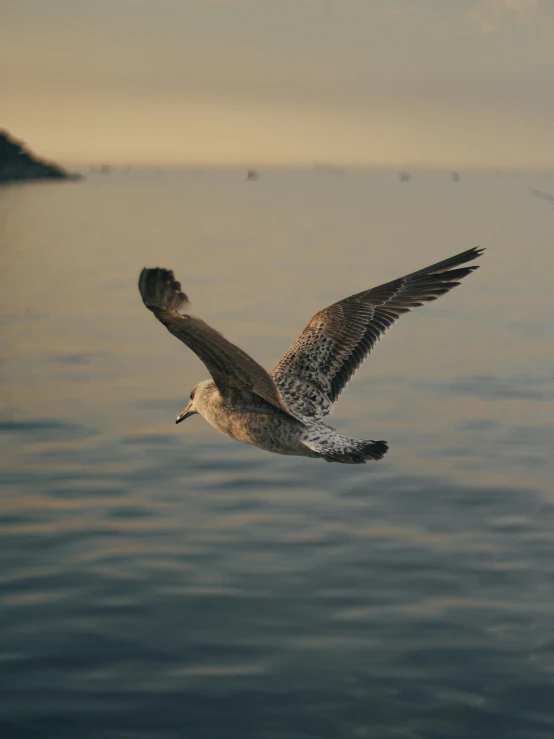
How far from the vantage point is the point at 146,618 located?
14734mm

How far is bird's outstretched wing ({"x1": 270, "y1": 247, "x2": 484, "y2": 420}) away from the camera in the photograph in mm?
13422

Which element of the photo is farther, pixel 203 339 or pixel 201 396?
pixel 201 396

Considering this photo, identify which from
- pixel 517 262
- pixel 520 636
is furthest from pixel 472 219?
pixel 520 636

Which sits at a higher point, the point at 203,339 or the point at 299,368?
the point at 299,368

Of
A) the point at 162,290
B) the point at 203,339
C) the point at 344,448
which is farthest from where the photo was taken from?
the point at 344,448

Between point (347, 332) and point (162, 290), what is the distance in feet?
15.5

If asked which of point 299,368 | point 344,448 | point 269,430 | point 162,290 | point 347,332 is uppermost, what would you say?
point 347,332

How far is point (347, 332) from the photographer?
555 inches

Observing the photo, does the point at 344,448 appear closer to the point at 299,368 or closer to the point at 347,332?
the point at 299,368

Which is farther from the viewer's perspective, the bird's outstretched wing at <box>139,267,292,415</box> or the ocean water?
the ocean water

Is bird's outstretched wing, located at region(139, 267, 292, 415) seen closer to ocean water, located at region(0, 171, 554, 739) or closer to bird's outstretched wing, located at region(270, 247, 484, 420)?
bird's outstretched wing, located at region(270, 247, 484, 420)

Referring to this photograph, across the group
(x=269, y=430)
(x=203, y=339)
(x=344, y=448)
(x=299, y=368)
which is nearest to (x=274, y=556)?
(x=299, y=368)

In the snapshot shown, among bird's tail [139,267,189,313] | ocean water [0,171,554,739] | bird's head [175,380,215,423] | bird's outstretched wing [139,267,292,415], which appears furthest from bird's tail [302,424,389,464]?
ocean water [0,171,554,739]

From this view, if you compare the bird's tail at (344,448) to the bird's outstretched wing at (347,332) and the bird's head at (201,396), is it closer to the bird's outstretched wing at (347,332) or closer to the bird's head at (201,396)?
the bird's head at (201,396)
